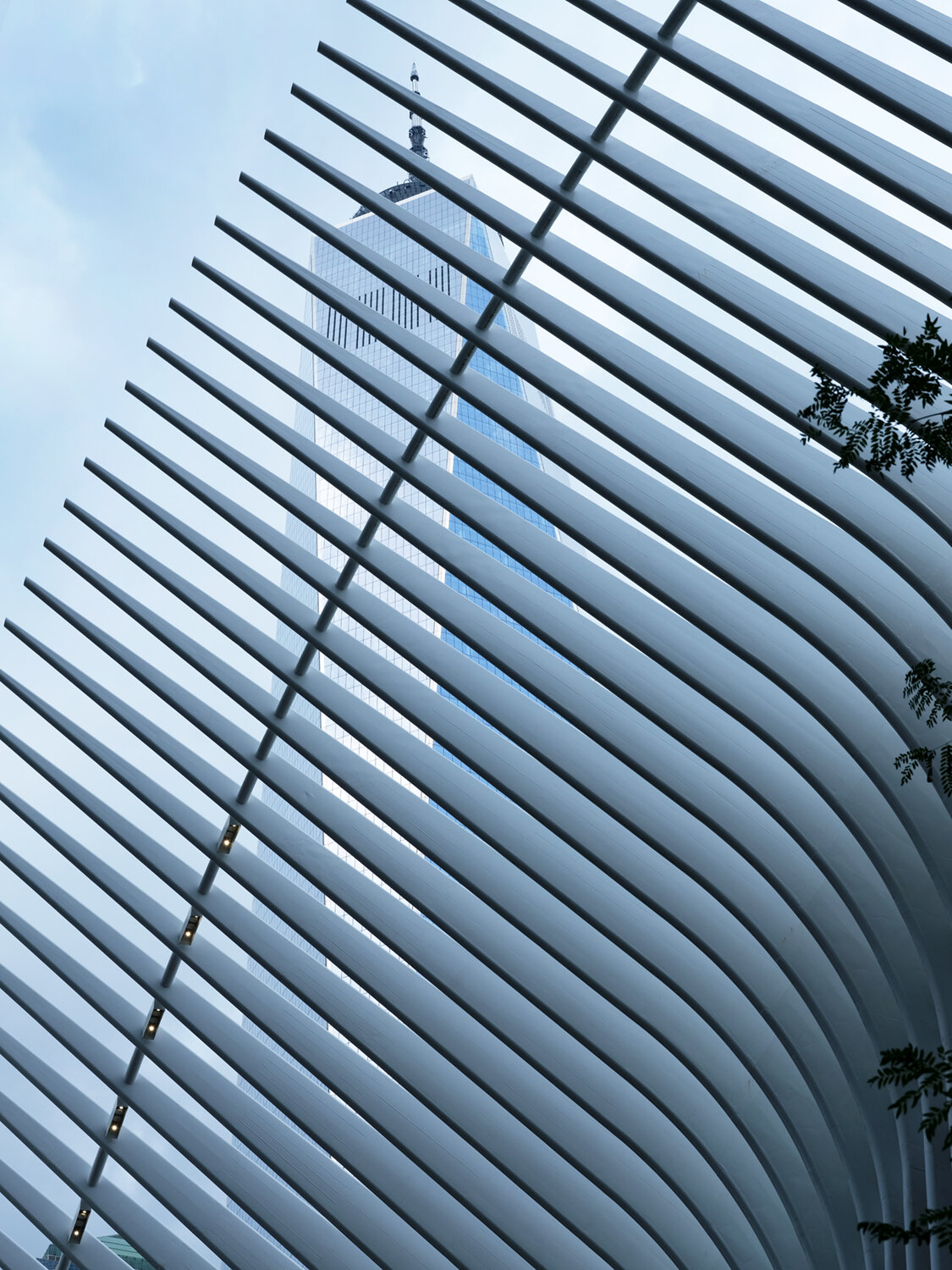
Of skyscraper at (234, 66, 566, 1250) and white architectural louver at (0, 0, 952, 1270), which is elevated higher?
skyscraper at (234, 66, 566, 1250)

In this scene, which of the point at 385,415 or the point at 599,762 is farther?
the point at 385,415

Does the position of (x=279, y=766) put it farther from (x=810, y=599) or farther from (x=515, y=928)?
(x=810, y=599)

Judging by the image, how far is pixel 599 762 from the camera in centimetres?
1328

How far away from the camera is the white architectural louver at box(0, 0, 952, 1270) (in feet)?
34.3

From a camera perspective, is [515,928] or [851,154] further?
[515,928]

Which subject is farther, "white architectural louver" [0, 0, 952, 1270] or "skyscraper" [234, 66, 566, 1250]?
"skyscraper" [234, 66, 566, 1250]

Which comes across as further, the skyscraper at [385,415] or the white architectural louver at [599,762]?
the skyscraper at [385,415]

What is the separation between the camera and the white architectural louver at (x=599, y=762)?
1047 cm

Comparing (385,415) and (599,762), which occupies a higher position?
(385,415)

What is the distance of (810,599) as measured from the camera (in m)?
11.5

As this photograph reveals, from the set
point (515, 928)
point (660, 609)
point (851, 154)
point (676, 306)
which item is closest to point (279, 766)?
point (515, 928)

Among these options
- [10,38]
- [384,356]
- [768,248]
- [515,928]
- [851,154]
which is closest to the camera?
[851,154]

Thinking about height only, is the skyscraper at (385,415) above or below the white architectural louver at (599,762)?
above

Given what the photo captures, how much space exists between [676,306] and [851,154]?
7.19 ft
